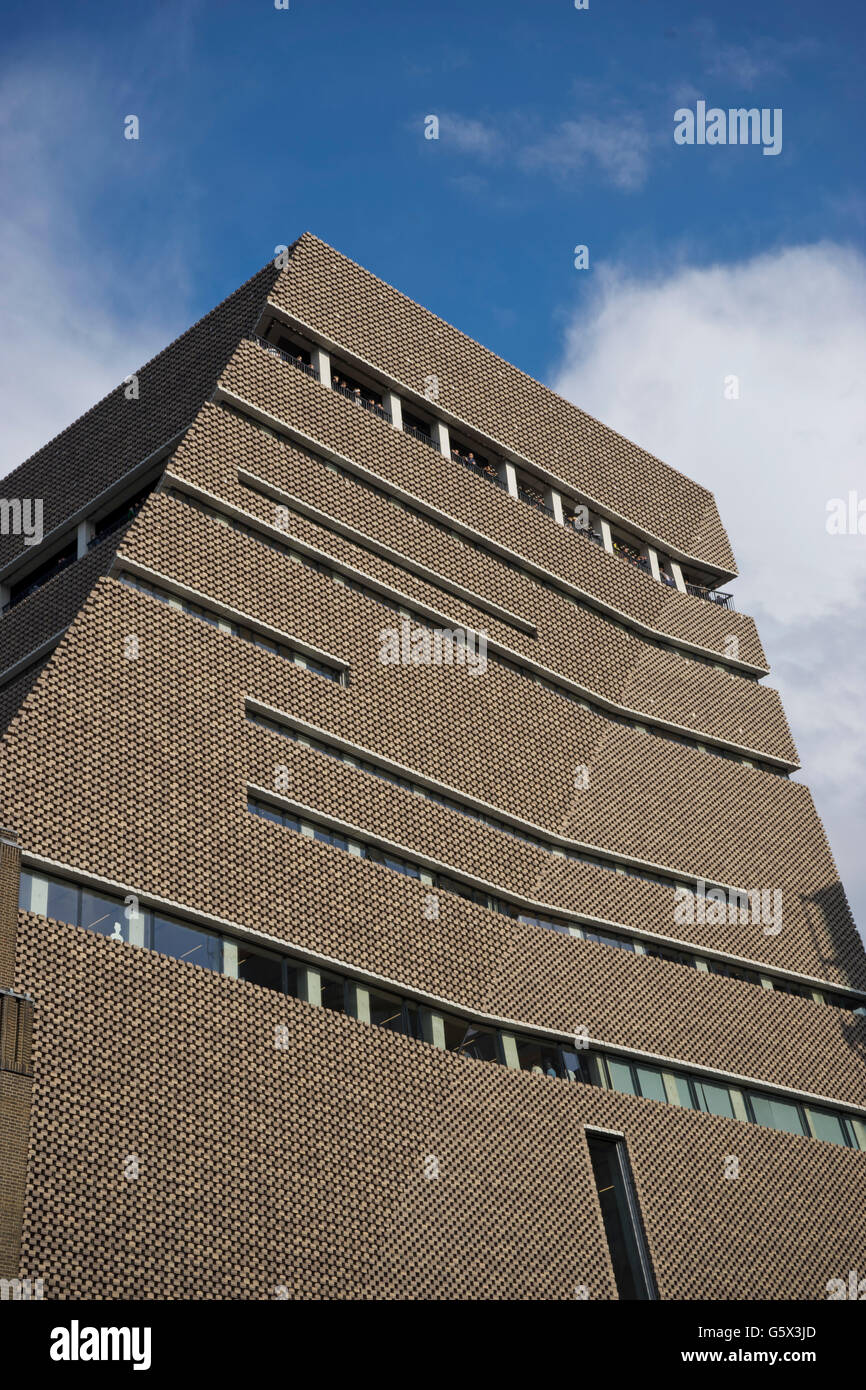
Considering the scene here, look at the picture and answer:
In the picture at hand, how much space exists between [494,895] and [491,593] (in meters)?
12.3

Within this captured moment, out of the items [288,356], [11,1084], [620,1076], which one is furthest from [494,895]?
[288,356]

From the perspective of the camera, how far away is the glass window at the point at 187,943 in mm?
34531

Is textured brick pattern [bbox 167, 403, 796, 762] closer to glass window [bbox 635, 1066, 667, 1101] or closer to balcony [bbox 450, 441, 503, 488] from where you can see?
balcony [bbox 450, 441, 503, 488]

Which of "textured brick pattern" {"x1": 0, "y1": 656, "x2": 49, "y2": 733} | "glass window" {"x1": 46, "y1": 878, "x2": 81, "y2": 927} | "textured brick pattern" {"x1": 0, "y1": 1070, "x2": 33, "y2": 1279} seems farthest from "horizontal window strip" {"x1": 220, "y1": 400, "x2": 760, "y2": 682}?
"textured brick pattern" {"x1": 0, "y1": 1070, "x2": 33, "y2": 1279}

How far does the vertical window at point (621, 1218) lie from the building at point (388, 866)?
0.12 m

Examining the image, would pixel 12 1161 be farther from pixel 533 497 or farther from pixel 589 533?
pixel 589 533

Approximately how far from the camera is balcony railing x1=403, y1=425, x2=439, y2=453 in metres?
53.2

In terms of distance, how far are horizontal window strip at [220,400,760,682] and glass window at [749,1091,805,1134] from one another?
19.3m

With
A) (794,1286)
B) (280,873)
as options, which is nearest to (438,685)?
Result: (280,873)

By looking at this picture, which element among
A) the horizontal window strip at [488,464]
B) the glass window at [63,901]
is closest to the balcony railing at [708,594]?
the horizontal window strip at [488,464]

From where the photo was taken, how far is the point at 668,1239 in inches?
1624

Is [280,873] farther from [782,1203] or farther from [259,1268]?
[782,1203]

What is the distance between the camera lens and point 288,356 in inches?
1988

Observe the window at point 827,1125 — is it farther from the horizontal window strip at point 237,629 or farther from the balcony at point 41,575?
→ the balcony at point 41,575
